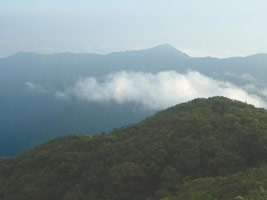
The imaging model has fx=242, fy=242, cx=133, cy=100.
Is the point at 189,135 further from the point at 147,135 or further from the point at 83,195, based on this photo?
the point at 83,195

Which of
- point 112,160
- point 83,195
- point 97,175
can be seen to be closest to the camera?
point 83,195

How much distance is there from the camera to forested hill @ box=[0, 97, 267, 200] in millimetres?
26047

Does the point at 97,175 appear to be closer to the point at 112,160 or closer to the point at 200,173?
the point at 112,160

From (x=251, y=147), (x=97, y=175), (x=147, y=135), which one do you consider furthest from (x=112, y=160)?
(x=251, y=147)

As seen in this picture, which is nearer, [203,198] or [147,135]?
[203,198]

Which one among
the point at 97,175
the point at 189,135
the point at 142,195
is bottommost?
the point at 142,195

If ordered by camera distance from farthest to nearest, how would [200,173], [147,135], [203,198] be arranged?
[147,135] < [200,173] < [203,198]

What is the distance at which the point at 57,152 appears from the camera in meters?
40.9

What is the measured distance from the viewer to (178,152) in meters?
30.6

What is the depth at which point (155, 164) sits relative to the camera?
97.5 feet

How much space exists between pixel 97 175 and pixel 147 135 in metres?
11.4

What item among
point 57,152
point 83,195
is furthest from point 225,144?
point 57,152

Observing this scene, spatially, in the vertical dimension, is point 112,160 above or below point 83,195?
above

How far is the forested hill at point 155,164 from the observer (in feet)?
85.5
